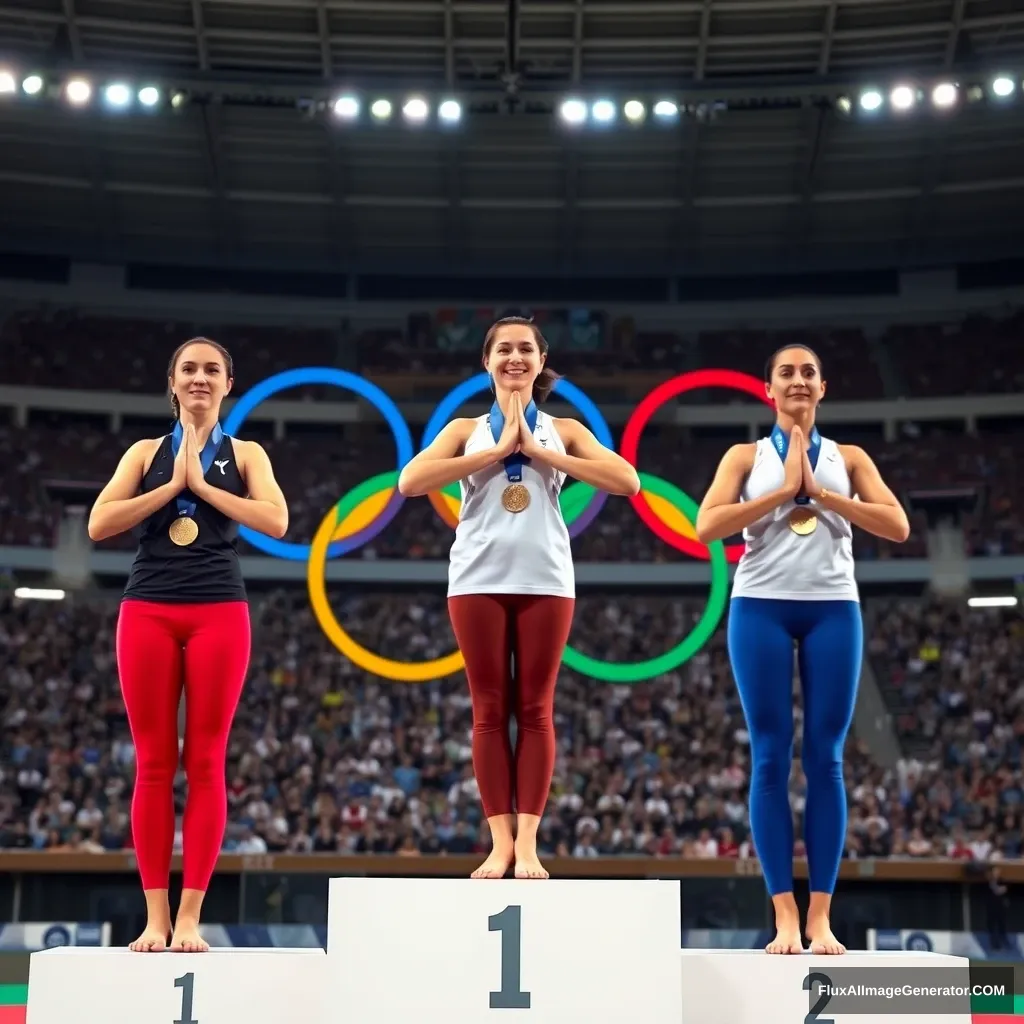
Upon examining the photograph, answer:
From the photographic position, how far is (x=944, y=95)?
13.4 meters

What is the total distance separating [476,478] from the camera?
4.13 metres

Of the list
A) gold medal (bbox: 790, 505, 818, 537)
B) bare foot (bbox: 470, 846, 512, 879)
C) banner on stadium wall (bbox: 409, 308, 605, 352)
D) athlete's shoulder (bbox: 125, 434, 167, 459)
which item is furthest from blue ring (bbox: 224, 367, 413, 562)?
banner on stadium wall (bbox: 409, 308, 605, 352)

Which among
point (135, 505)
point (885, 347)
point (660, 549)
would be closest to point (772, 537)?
point (135, 505)

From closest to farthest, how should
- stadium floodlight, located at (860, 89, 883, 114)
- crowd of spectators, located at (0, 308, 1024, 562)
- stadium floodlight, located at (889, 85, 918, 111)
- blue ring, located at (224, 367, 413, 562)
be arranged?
blue ring, located at (224, 367, 413, 562)
stadium floodlight, located at (889, 85, 918, 111)
stadium floodlight, located at (860, 89, 883, 114)
crowd of spectators, located at (0, 308, 1024, 562)

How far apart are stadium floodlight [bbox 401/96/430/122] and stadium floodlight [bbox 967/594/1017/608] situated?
34.8ft

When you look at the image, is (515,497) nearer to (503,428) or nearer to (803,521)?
(503,428)

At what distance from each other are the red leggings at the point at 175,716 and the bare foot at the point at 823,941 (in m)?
1.93

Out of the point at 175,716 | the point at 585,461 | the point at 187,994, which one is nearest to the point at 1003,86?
the point at 585,461

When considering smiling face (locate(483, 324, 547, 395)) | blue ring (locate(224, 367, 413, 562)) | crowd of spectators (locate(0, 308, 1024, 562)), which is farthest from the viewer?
crowd of spectators (locate(0, 308, 1024, 562))

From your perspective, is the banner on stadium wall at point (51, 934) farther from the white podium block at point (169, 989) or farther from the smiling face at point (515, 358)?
the smiling face at point (515, 358)

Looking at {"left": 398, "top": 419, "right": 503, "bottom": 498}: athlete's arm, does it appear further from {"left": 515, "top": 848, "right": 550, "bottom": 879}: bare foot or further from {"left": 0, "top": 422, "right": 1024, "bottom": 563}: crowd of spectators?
{"left": 0, "top": 422, "right": 1024, "bottom": 563}: crowd of spectators

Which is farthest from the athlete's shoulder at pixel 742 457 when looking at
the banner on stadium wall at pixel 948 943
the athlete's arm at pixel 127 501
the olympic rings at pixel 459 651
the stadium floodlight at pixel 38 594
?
the stadium floodlight at pixel 38 594

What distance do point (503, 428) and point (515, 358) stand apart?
0.25 meters

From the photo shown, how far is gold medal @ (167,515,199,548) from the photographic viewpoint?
408cm
